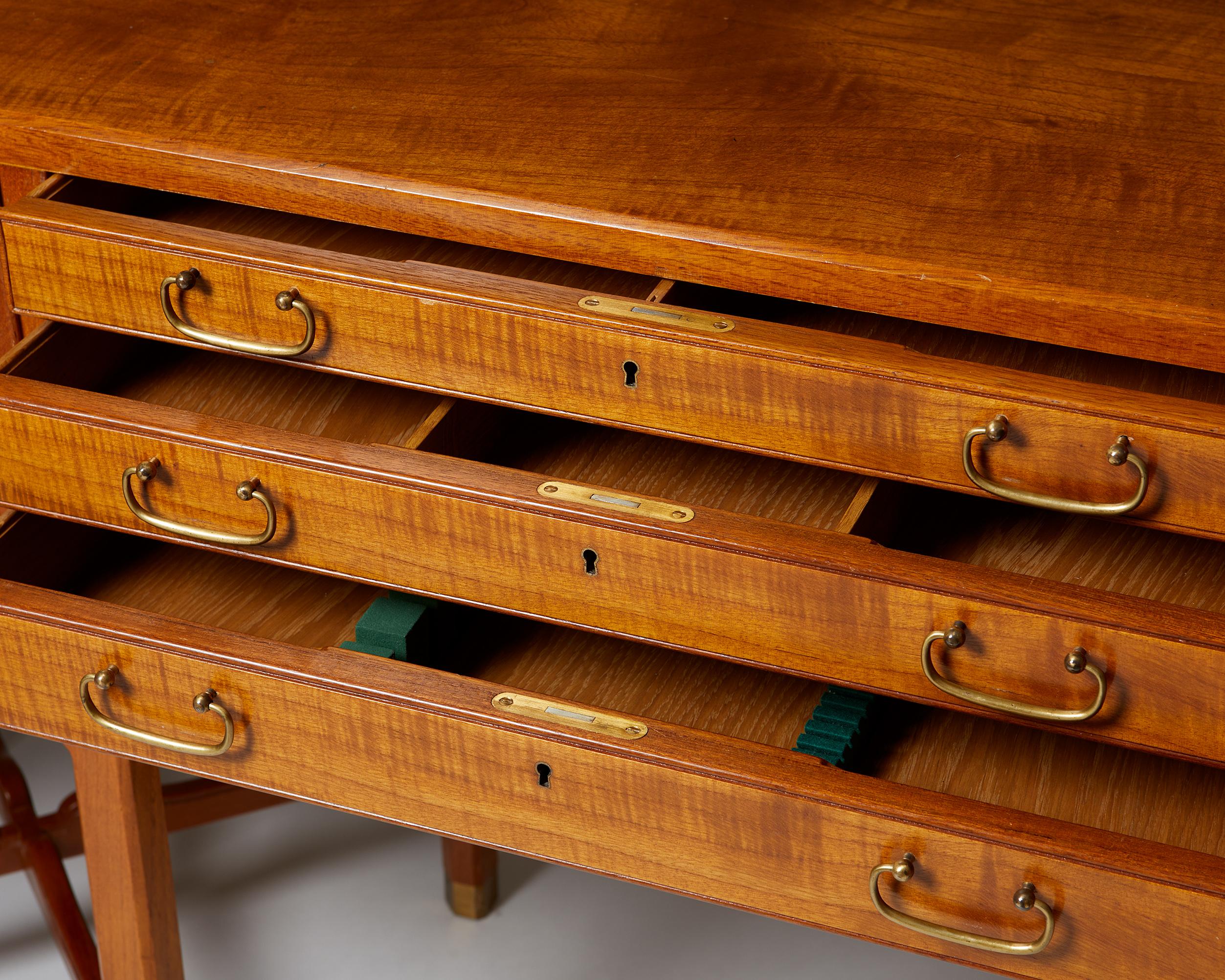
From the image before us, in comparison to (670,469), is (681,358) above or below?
above

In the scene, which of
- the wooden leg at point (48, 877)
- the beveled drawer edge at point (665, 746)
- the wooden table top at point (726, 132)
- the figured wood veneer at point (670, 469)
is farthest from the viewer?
the wooden leg at point (48, 877)

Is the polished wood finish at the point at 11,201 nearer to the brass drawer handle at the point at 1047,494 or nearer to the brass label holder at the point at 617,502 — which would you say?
the brass label holder at the point at 617,502

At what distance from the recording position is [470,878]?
62.7 inches

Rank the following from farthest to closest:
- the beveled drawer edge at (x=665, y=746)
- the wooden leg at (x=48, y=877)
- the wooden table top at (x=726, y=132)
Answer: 1. the wooden leg at (x=48, y=877)
2. the wooden table top at (x=726, y=132)
3. the beveled drawer edge at (x=665, y=746)

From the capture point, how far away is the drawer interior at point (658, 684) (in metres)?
1.00

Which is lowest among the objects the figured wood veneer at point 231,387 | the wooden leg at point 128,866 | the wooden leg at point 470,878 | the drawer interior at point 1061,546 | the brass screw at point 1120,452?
the wooden leg at point 470,878

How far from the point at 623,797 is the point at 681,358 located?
239 mm

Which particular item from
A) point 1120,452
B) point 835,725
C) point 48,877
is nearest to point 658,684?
point 835,725

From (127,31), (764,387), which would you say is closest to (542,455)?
(764,387)

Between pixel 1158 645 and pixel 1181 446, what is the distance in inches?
4.0

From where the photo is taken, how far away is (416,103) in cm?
112

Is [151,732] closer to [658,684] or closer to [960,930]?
[658,684]

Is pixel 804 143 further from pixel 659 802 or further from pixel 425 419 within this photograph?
pixel 659 802

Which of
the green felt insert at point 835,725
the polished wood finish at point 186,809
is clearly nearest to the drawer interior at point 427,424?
the green felt insert at point 835,725
